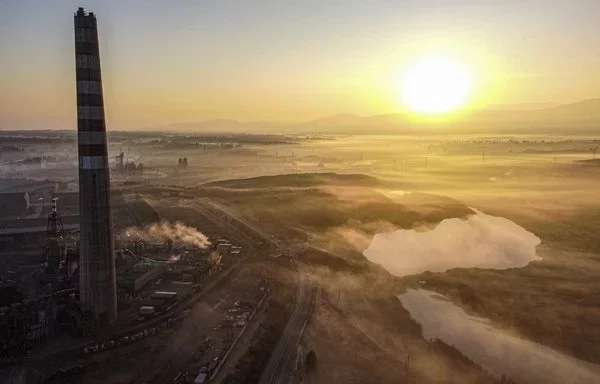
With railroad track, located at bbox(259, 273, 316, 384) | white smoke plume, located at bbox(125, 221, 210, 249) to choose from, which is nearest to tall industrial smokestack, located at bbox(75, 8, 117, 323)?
railroad track, located at bbox(259, 273, 316, 384)

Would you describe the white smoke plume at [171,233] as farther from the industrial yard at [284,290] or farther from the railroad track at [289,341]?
the railroad track at [289,341]

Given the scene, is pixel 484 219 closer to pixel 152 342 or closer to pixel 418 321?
pixel 418 321

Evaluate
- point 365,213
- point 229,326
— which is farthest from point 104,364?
point 365,213

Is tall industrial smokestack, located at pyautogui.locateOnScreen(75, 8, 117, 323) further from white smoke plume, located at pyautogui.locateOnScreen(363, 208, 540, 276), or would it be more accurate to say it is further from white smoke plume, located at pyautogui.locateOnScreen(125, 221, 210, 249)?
white smoke plume, located at pyautogui.locateOnScreen(363, 208, 540, 276)

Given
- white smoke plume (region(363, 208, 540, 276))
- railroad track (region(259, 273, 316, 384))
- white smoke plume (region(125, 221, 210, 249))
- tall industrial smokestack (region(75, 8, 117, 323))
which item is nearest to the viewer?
railroad track (region(259, 273, 316, 384))

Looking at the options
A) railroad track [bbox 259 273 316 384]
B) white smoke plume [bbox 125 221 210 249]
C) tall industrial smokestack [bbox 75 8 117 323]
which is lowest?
railroad track [bbox 259 273 316 384]

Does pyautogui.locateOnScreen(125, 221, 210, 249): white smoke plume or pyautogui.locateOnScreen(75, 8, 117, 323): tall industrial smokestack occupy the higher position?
pyautogui.locateOnScreen(75, 8, 117, 323): tall industrial smokestack
